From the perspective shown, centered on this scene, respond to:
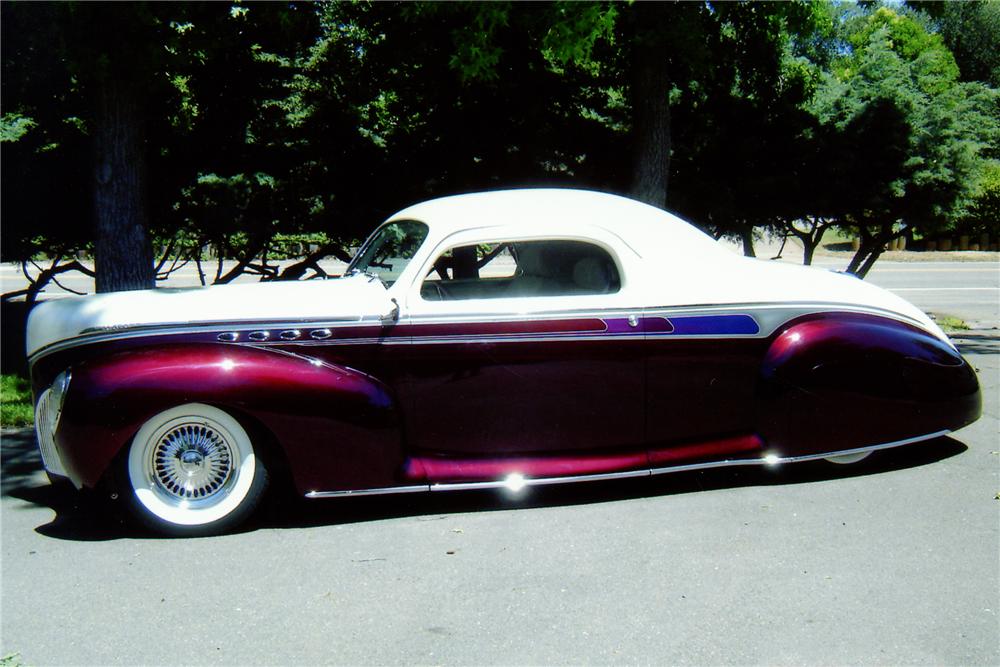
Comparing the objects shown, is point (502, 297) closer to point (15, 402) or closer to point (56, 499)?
point (56, 499)

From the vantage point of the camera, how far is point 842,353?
16.4ft

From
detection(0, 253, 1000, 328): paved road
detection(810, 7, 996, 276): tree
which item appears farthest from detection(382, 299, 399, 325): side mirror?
detection(0, 253, 1000, 328): paved road

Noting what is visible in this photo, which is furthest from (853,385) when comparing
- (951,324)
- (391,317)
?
(951,324)

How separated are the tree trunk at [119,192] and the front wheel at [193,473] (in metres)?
4.02

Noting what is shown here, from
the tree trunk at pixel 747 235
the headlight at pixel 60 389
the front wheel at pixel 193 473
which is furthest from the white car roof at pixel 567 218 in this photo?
the tree trunk at pixel 747 235

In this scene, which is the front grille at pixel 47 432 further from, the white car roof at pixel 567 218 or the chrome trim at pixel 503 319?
the white car roof at pixel 567 218

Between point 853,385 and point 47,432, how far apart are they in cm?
422

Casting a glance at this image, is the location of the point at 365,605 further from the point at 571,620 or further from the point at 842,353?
the point at 842,353

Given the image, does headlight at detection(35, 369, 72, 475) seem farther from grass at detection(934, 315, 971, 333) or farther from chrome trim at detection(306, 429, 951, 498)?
grass at detection(934, 315, 971, 333)

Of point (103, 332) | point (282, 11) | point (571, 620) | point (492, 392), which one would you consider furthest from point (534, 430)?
point (282, 11)

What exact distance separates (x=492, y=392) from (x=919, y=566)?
2.09 meters

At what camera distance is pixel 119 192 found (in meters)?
7.98

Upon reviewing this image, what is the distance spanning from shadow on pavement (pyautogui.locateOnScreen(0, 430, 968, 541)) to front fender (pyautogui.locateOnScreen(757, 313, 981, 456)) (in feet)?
1.05

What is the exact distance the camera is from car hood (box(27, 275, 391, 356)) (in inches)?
177
